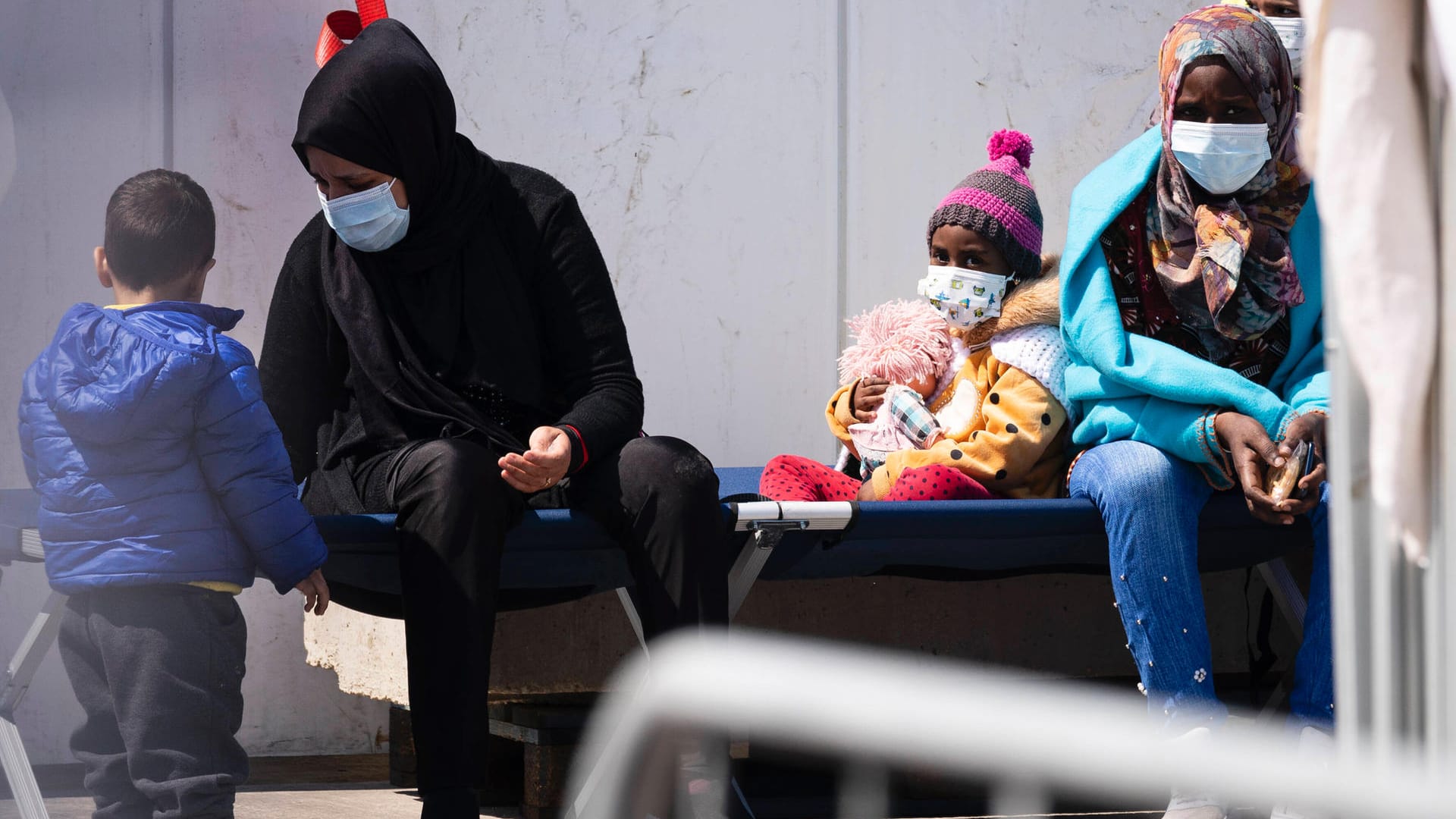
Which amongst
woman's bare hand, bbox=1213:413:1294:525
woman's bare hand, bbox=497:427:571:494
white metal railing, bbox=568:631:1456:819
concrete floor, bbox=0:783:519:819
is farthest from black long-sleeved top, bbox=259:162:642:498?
white metal railing, bbox=568:631:1456:819

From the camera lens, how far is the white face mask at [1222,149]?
2.89m

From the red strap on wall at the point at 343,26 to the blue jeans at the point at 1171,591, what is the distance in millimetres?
1685

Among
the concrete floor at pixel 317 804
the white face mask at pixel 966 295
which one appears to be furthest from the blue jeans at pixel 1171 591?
the concrete floor at pixel 317 804

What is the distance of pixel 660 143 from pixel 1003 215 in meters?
1.24

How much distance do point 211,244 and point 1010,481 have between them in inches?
62.6

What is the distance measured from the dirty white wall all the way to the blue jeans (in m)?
1.52

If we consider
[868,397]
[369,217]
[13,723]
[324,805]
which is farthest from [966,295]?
[13,723]

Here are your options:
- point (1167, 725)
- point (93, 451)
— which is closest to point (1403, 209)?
point (1167, 725)

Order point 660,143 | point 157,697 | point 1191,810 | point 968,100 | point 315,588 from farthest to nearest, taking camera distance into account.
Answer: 1. point 968,100
2. point 660,143
3. point 315,588
4. point 157,697
5. point 1191,810

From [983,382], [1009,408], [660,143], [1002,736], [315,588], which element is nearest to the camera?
[1002,736]

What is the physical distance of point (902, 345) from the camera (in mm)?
3363

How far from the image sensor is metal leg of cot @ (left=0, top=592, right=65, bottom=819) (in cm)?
258

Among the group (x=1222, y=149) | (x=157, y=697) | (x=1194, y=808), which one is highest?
(x=1222, y=149)

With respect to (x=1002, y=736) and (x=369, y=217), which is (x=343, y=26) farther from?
(x=1002, y=736)
